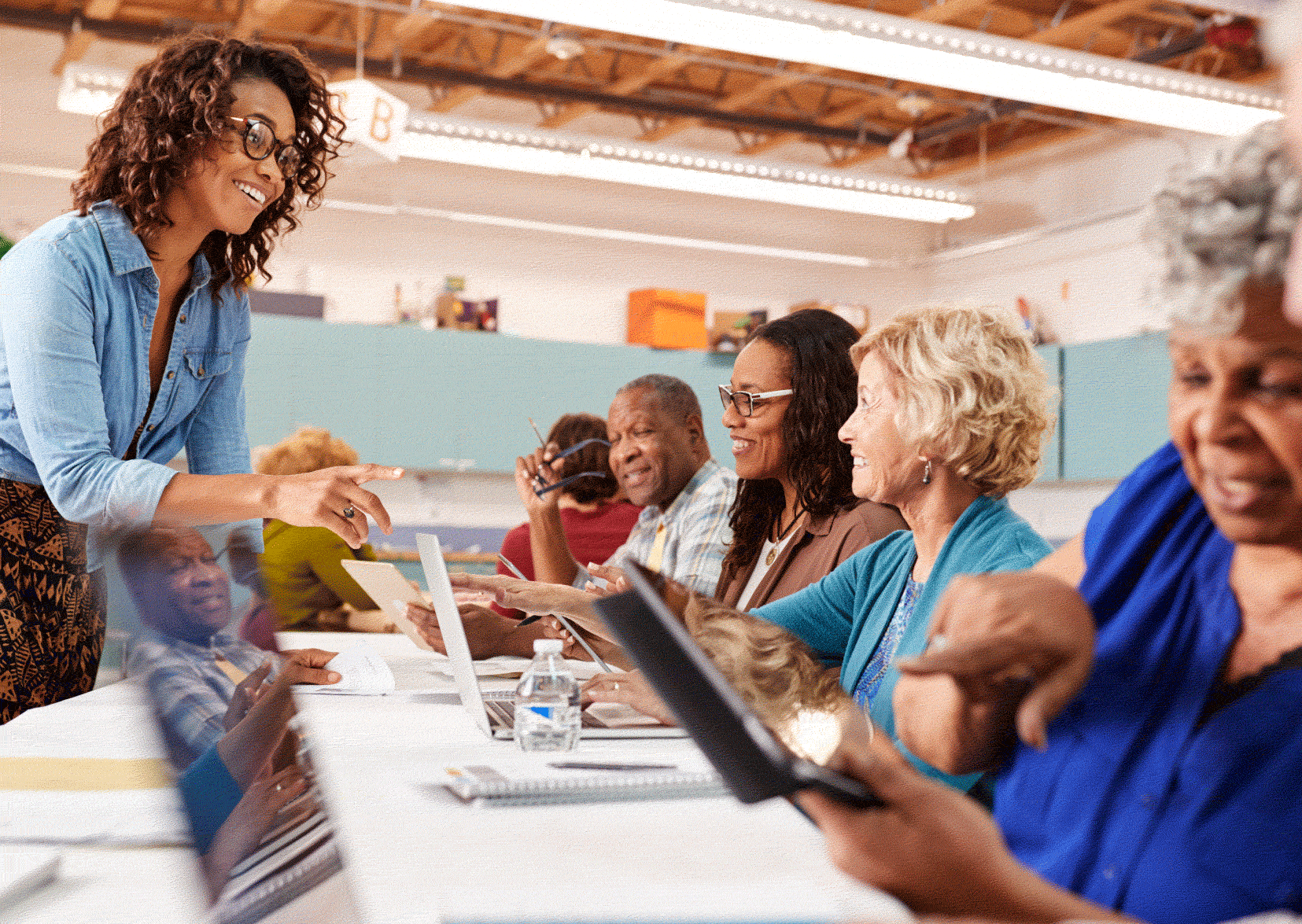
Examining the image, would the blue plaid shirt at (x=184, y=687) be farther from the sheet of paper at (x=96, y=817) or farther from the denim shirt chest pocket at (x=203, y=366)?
the denim shirt chest pocket at (x=203, y=366)

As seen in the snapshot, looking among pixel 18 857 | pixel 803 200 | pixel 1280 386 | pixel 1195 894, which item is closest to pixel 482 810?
pixel 18 857

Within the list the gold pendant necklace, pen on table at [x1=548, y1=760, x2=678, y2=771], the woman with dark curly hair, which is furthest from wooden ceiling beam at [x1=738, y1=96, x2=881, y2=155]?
pen on table at [x1=548, y1=760, x2=678, y2=771]

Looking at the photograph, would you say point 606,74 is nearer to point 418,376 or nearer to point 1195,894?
point 418,376

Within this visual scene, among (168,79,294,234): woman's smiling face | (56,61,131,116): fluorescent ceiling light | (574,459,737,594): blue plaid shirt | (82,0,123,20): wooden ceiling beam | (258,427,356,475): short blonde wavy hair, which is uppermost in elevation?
(82,0,123,20): wooden ceiling beam

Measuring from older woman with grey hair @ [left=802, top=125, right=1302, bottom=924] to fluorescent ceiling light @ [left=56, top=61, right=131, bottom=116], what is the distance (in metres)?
4.58

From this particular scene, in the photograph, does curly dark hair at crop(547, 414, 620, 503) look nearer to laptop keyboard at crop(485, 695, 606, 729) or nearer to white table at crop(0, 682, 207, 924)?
laptop keyboard at crop(485, 695, 606, 729)

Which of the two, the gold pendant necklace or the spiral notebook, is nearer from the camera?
the spiral notebook

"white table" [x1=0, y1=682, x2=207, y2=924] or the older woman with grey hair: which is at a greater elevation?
the older woman with grey hair

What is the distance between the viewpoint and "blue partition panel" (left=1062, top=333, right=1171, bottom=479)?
6.48 m

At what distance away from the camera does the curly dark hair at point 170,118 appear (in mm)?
1739

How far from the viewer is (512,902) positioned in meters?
0.80

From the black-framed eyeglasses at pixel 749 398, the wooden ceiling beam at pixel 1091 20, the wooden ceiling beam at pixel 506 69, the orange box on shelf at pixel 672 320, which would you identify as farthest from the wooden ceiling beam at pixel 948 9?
the black-framed eyeglasses at pixel 749 398

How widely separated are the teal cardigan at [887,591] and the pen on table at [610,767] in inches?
9.7

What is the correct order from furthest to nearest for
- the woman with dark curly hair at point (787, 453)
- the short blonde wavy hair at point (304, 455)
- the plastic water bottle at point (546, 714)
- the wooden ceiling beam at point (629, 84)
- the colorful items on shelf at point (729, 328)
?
the colorful items on shelf at point (729, 328), the wooden ceiling beam at point (629, 84), the short blonde wavy hair at point (304, 455), the woman with dark curly hair at point (787, 453), the plastic water bottle at point (546, 714)
